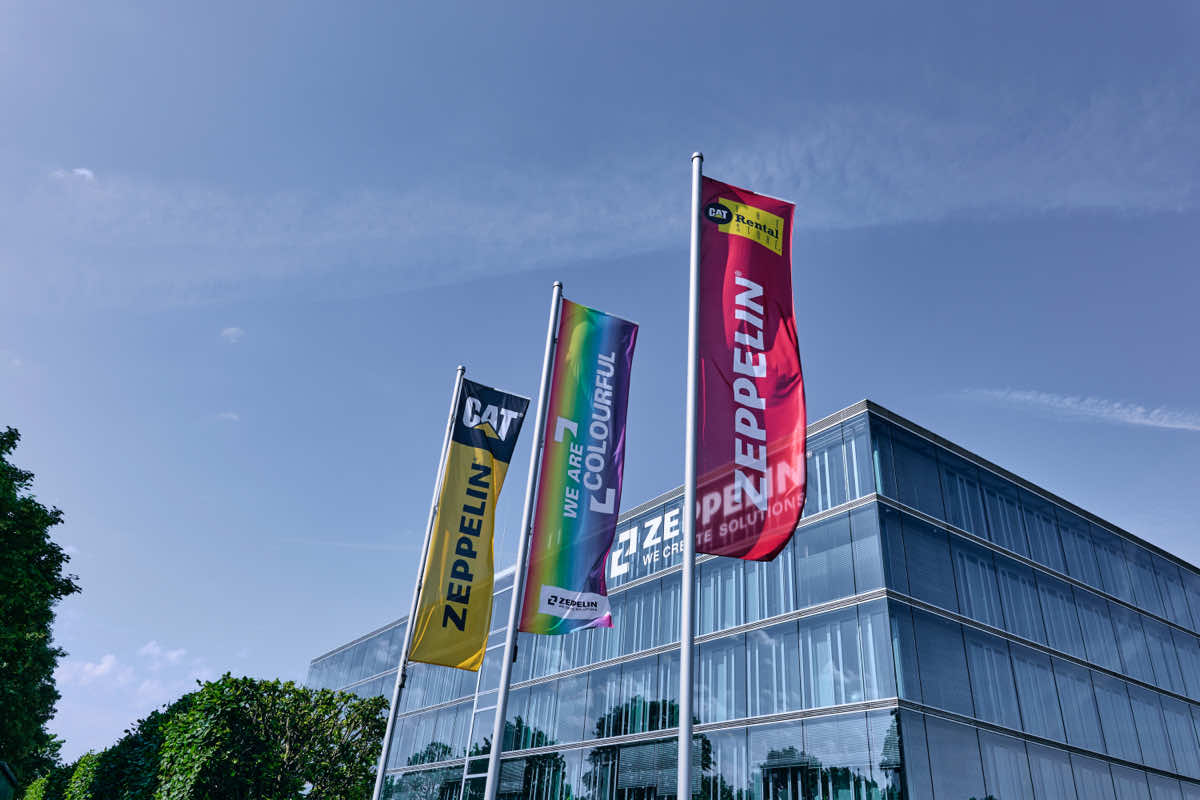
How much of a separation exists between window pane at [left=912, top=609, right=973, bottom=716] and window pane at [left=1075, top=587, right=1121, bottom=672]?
9.43 metres

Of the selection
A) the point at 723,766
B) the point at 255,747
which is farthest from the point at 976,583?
the point at 255,747

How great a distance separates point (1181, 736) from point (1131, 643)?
433 centimetres

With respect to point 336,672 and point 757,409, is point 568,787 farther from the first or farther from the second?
point 336,672

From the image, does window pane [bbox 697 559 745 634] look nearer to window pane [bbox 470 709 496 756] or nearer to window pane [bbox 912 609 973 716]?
window pane [bbox 912 609 973 716]

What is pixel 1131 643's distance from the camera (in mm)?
33062

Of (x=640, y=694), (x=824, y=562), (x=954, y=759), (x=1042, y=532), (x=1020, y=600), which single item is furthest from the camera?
(x=640, y=694)

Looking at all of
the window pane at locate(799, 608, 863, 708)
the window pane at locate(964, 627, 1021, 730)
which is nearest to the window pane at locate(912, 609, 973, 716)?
the window pane at locate(964, 627, 1021, 730)

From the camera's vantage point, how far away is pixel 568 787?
33.7m

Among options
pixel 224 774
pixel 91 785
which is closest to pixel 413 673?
pixel 91 785

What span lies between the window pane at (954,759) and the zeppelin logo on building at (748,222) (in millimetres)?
17512

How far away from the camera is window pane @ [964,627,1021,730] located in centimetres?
2476

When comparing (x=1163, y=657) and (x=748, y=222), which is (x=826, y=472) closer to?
(x=748, y=222)

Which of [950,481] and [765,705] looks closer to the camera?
[765,705]

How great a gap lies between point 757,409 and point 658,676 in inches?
957
